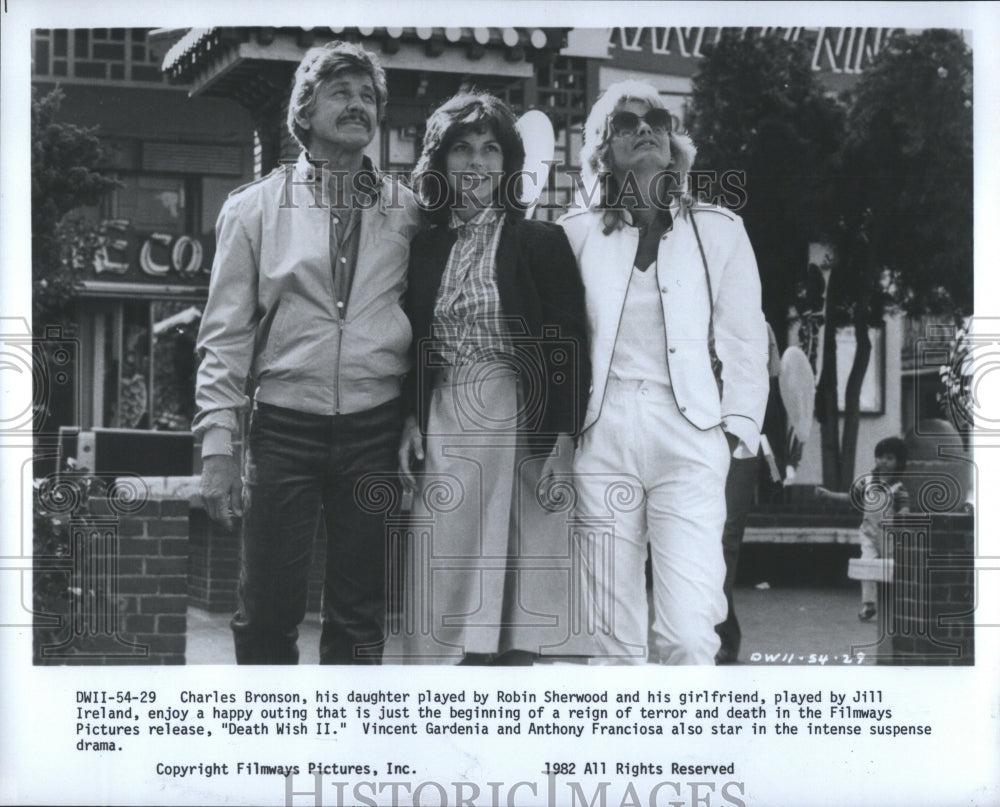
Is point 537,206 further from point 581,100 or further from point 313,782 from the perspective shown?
point 313,782

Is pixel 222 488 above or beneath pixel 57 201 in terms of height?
beneath

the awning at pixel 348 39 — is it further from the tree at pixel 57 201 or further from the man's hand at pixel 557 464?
the man's hand at pixel 557 464

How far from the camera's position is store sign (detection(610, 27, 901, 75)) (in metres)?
6.53

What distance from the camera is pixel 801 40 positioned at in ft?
21.7

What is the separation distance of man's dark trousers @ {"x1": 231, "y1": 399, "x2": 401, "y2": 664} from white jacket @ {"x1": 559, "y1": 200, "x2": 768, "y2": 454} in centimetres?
72

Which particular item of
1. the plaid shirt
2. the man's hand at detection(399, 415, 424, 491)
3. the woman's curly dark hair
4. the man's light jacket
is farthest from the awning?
the man's hand at detection(399, 415, 424, 491)

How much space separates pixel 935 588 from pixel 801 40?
5.85 feet

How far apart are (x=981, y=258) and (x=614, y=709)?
1825mm

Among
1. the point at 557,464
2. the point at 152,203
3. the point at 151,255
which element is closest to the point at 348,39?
the point at 152,203

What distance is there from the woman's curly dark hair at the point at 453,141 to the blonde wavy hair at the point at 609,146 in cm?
22

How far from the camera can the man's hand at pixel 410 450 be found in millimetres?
6434

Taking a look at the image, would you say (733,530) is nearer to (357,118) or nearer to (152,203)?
(357,118)

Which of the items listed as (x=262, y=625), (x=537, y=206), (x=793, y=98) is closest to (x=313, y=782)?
(x=262, y=625)

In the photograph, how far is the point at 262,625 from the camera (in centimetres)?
648
